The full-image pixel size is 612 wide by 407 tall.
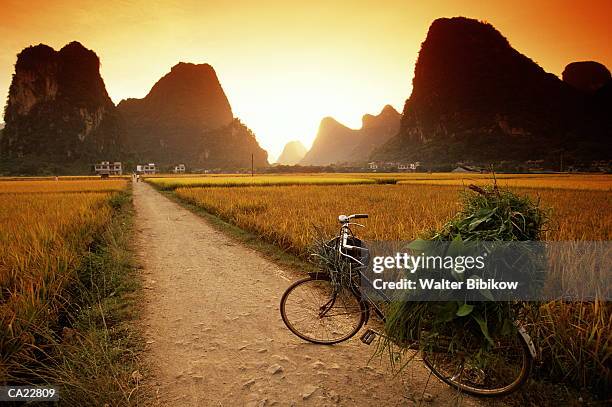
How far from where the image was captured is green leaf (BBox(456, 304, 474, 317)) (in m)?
2.20

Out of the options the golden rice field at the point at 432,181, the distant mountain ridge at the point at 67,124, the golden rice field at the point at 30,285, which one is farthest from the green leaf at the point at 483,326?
the distant mountain ridge at the point at 67,124

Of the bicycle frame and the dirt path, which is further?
the bicycle frame

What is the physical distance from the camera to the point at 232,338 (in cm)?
385

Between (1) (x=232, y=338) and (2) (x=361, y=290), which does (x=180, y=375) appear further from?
(2) (x=361, y=290)

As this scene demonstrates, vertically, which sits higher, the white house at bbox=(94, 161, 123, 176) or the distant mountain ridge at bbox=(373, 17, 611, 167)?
the distant mountain ridge at bbox=(373, 17, 611, 167)

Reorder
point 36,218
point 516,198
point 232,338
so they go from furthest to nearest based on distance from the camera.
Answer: point 36,218 → point 232,338 → point 516,198

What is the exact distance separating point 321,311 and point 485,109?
5305 inches

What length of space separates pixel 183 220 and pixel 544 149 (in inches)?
4140

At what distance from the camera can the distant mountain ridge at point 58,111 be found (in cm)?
12325

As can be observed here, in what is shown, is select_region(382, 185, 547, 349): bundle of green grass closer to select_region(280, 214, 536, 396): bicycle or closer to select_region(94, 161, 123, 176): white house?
select_region(280, 214, 536, 396): bicycle

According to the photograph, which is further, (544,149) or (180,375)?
(544,149)

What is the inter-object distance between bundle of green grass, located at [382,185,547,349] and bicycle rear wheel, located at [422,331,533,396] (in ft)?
0.37

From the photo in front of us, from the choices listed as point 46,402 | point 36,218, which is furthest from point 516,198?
point 36,218

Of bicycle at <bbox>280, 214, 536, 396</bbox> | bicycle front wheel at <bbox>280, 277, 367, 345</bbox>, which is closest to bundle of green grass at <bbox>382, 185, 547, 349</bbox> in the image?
bicycle at <bbox>280, 214, 536, 396</bbox>
